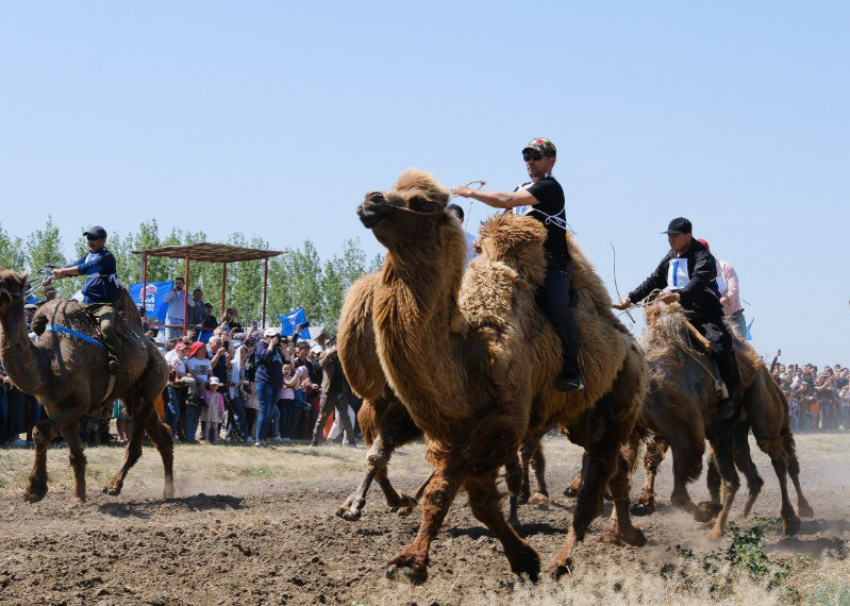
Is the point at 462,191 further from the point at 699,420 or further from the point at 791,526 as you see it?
the point at 791,526

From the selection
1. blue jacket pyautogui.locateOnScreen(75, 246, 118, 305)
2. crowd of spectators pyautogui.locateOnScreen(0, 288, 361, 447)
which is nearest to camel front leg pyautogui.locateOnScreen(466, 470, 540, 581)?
blue jacket pyautogui.locateOnScreen(75, 246, 118, 305)

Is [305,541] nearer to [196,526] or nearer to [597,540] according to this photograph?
[196,526]

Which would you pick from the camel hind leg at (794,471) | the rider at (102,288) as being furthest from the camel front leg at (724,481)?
the rider at (102,288)

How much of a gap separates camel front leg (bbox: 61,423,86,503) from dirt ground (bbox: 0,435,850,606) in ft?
0.63

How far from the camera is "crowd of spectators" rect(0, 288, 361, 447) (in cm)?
1678

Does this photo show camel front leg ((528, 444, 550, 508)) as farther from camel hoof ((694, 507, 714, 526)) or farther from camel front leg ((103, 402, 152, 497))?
camel front leg ((103, 402, 152, 497))

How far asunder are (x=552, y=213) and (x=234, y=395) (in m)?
12.5

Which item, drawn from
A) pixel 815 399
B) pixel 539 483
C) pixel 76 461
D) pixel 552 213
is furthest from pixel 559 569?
pixel 815 399

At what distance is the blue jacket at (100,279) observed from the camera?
1207 centimetres

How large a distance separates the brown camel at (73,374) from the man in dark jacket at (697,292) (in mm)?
6280

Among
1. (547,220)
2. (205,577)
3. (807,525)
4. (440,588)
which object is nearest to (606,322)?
(547,220)

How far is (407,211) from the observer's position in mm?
5699

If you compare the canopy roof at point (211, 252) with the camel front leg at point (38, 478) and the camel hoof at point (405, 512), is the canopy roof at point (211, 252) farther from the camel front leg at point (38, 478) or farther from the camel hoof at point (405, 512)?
the camel hoof at point (405, 512)

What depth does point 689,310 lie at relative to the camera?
10.7 metres
